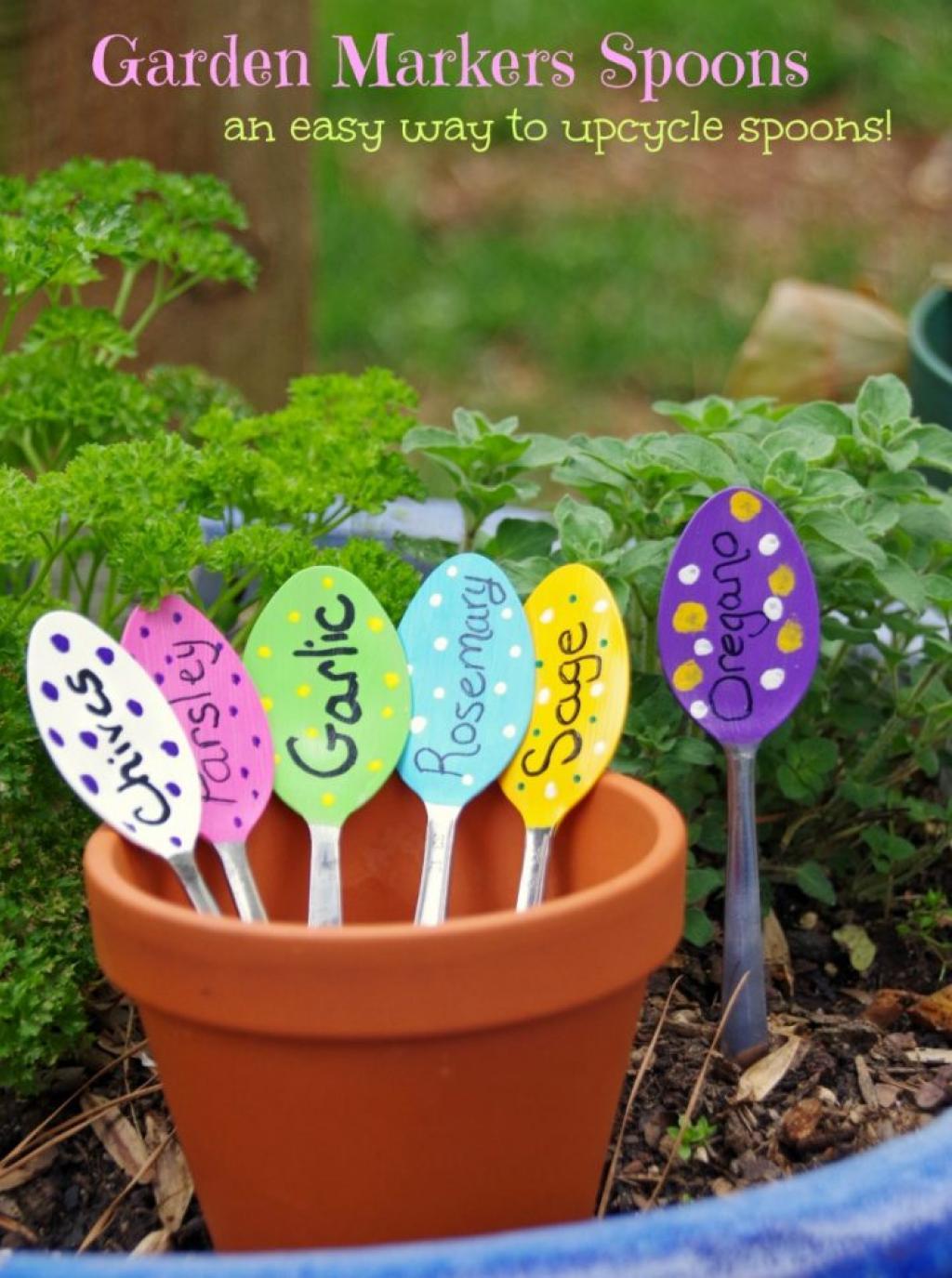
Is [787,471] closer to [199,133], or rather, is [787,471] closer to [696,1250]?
[696,1250]

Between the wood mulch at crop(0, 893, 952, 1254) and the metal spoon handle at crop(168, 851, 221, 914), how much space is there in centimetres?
25

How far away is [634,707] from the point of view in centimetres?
133

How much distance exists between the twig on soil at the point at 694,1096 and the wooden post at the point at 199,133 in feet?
4.38

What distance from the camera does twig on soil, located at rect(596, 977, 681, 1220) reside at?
3.60 feet

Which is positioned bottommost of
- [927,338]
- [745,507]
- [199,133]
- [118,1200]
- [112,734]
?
[118,1200]

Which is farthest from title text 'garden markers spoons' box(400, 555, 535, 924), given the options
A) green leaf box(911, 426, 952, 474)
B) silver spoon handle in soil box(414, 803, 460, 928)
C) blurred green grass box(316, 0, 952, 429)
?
blurred green grass box(316, 0, 952, 429)

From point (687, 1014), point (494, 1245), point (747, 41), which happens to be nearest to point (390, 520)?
point (687, 1014)

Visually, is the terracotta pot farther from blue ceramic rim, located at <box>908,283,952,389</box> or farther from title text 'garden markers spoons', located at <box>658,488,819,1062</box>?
→ blue ceramic rim, located at <box>908,283,952,389</box>

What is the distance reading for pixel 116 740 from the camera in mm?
1030

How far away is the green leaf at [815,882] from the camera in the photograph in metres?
1.37

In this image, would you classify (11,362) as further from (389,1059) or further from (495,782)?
(389,1059)

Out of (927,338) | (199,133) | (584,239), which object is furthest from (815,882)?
(584,239)

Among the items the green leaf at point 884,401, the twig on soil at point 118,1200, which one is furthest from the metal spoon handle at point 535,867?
the green leaf at point 884,401

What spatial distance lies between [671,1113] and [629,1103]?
0.11 feet
